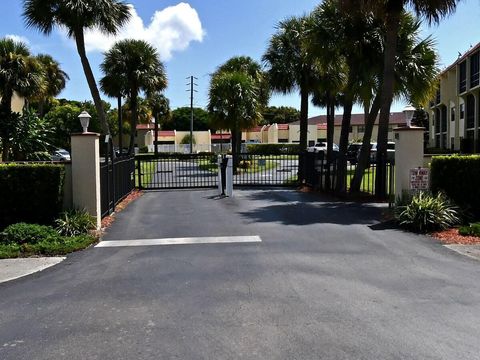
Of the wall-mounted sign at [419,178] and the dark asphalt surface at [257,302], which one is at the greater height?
the wall-mounted sign at [419,178]

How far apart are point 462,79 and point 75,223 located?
122 ft

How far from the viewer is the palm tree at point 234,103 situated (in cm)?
2994

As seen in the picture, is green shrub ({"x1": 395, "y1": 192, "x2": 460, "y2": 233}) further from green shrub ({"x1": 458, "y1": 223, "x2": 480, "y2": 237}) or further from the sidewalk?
Result: the sidewalk

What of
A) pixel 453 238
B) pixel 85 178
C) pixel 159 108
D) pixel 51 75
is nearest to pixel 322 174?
pixel 453 238

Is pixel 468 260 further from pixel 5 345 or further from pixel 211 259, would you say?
pixel 5 345

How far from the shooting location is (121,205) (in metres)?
15.0

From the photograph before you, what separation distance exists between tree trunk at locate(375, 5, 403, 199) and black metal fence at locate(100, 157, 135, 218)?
7803 millimetres

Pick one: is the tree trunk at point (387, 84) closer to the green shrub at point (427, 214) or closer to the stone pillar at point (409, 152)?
the stone pillar at point (409, 152)

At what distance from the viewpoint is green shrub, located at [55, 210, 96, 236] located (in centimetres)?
1001

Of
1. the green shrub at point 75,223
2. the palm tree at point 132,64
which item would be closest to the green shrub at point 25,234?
the green shrub at point 75,223

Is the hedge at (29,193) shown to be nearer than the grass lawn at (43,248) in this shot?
No

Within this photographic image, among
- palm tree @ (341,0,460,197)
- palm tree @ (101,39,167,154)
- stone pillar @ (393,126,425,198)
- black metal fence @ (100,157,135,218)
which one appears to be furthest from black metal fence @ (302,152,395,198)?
palm tree @ (101,39,167,154)

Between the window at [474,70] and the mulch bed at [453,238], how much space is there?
29.2 m

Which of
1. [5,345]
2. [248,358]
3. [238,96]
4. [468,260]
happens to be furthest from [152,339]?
[238,96]
